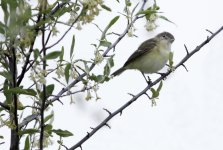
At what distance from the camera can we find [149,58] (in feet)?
24.7

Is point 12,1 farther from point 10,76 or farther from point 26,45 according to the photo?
point 10,76

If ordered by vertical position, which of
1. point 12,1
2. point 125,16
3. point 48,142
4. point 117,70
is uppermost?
point 117,70

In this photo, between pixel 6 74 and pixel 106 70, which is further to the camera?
pixel 106 70

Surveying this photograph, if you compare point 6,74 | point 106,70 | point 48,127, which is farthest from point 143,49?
point 6,74

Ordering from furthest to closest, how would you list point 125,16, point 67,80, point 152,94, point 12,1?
1. point 152,94
2. point 125,16
3. point 67,80
4. point 12,1

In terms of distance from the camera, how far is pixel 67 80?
111 inches

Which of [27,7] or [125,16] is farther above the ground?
[125,16]

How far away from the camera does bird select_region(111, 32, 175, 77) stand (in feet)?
24.3

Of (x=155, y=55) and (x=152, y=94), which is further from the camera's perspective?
(x=155, y=55)

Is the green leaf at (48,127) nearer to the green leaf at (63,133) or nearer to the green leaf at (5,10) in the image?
the green leaf at (63,133)

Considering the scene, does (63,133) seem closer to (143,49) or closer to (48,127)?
(48,127)

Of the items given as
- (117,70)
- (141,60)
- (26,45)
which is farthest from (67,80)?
(141,60)

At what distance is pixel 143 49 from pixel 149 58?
231mm

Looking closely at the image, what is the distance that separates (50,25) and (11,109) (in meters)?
0.58
